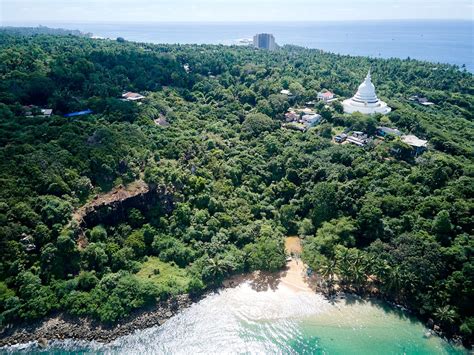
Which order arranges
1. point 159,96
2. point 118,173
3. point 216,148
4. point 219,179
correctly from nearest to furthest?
point 118,173, point 219,179, point 216,148, point 159,96

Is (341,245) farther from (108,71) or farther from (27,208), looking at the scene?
(108,71)

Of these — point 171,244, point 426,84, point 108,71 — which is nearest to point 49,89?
point 108,71

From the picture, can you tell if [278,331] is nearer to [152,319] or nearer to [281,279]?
[281,279]

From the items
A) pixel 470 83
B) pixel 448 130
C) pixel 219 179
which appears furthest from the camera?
pixel 470 83

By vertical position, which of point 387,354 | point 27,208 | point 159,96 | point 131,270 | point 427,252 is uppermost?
point 159,96

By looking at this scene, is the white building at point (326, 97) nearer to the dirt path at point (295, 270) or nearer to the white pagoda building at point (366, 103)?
the white pagoda building at point (366, 103)

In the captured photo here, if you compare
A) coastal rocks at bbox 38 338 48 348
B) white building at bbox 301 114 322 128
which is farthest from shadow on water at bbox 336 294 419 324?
white building at bbox 301 114 322 128

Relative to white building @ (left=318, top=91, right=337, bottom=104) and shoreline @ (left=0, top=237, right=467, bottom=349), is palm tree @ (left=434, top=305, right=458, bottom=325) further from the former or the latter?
white building @ (left=318, top=91, right=337, bottom=104)
